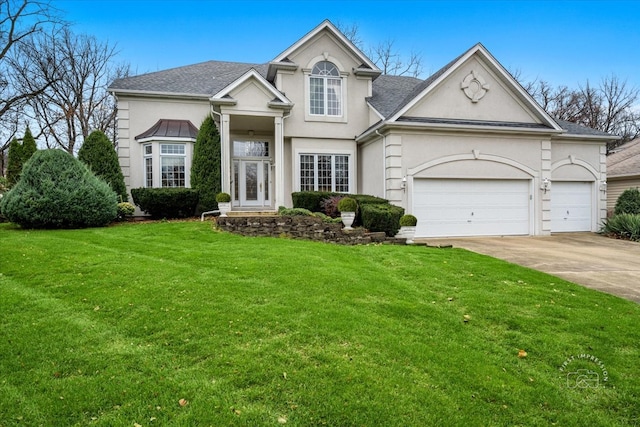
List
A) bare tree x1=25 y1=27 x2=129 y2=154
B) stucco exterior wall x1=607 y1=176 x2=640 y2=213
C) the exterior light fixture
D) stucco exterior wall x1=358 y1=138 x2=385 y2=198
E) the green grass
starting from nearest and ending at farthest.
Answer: the green grass
stucco exterior wall x1=358 y1=138 x2=385 y2=198
the exterior light fixture
stucco exterior wall x1=607 y1=176 x2=640 y2=213
bare tree x1=25 y1=27 x2=129 y2=154

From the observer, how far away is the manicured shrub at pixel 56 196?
11109mm

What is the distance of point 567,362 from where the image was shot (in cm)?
378

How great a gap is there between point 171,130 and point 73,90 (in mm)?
16897

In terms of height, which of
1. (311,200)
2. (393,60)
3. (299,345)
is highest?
(393,60)

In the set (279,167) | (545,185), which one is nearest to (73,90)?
(279,167)

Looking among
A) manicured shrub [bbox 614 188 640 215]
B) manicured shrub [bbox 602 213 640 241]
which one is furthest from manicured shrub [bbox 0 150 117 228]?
manicured shrub [bbox 614 188 640 215]

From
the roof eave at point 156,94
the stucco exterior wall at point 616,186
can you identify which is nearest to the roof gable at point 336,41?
the roof eave at point 156,94

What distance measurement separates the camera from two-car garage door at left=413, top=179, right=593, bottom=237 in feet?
44.7

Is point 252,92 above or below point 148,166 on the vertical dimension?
above

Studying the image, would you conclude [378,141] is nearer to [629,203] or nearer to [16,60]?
[629,203]

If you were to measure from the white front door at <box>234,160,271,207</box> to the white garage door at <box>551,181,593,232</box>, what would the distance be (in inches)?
464

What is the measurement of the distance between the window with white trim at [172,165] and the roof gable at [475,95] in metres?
8.74

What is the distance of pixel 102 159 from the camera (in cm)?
1400

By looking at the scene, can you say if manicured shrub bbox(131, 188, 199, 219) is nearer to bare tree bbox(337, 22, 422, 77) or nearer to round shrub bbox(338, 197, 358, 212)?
round shrub bbox(338, 197, 358, 212)
